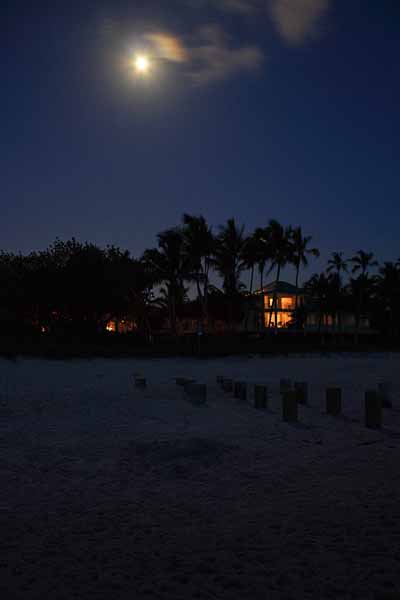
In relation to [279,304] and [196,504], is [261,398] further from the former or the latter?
[279,304]

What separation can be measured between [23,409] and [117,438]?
10.9 feet

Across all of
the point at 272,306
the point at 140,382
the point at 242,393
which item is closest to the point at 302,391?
the point at 242,393

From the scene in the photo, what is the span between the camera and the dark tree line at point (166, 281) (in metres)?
28.3

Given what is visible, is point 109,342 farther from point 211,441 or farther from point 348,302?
point 348,302

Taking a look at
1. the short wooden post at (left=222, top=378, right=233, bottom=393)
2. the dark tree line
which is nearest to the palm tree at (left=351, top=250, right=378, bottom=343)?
the dark tree line

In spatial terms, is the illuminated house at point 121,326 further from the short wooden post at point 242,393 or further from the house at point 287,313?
the short wooden post at point 242,393

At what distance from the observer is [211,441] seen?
682cm

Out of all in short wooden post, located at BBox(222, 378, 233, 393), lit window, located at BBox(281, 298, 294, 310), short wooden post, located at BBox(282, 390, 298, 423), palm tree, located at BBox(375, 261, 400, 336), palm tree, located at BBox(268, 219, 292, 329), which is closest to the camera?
short wooden post, located at BBox(282, 390, 298, 423)

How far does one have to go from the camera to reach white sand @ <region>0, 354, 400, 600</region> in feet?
10.2

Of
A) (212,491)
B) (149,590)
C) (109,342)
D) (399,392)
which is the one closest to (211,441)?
(212,491)

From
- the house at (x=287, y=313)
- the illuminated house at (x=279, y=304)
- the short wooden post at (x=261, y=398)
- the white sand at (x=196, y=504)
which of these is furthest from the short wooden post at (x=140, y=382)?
the illuminated house at (x=279, y=304)

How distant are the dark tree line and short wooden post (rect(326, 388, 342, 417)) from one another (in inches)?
807

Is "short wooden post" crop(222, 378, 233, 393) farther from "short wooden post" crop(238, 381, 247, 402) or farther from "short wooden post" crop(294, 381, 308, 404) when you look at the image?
"short wooden post" crop(294, 381, 308, 404)

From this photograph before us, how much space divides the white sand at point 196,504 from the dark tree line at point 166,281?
1957 centimetres
